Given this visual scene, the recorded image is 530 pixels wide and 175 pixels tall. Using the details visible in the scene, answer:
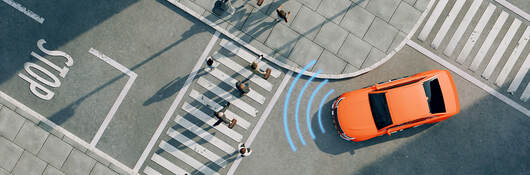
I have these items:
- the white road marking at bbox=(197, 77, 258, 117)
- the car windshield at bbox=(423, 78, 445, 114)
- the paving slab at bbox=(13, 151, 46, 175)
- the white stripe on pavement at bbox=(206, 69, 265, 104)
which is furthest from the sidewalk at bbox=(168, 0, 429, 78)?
the paving slab at bbox=(13, 151, 46, 175)

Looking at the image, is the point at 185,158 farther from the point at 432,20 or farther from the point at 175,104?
the point at 432,20

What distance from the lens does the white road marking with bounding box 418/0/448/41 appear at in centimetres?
1636

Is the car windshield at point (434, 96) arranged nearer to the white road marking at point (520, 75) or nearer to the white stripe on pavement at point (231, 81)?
the white road marking at point (520, 75)

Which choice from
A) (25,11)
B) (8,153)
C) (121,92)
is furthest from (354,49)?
(8,153)

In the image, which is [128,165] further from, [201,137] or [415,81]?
[415,81]

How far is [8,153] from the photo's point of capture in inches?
649

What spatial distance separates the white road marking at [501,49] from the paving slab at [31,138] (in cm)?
2203

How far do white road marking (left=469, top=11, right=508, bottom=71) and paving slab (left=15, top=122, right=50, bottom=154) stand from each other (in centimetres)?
2155

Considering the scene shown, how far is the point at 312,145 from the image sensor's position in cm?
1659

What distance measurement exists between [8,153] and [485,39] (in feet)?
79.2

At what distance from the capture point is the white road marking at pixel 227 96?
16.5 meters

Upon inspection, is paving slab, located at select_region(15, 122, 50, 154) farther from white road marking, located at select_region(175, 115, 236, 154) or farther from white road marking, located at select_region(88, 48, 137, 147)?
white road marking, located at select_region(175, 115, 236, 154)

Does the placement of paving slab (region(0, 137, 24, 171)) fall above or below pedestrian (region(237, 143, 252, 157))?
below

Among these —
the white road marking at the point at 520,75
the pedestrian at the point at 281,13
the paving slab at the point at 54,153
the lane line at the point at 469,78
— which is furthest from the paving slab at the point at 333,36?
the paving slab at the point at 54,153
